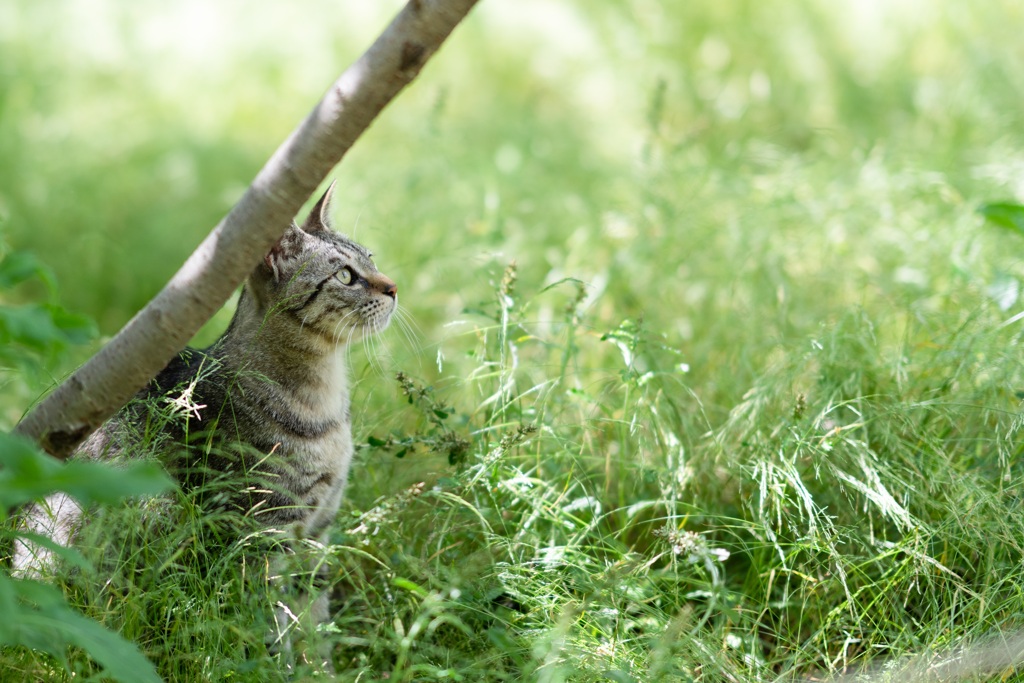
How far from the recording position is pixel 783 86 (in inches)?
191

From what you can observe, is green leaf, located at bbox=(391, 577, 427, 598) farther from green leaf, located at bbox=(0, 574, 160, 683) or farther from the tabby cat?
green leaf, located at bbox=(0, 574, 160, 683)

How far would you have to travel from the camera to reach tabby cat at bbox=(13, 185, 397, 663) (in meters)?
2.01

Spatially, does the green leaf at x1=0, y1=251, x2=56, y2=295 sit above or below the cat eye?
above

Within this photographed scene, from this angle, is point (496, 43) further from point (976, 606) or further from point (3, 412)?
point (976, 606)

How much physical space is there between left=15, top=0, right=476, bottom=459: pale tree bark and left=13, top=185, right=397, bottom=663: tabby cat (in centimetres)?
27

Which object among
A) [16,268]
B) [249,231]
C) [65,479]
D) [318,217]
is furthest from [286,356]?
[65,479]

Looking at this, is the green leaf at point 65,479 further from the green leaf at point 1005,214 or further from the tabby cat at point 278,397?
the green leaf at point 1005,214

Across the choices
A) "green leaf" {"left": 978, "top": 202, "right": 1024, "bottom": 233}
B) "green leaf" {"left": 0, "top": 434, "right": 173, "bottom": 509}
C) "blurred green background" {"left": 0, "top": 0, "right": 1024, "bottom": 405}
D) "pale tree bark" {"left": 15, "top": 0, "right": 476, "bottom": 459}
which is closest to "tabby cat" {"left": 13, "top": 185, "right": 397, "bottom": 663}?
"pale tree bark" {"left": 15, "top": 0, "right": 476, "bottom": 459}

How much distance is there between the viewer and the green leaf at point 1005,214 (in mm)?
1865

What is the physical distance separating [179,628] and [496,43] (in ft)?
13.8

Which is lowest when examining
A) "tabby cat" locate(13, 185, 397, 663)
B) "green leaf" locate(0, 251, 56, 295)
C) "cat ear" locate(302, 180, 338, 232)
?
"tabby cat" locate(13, 185, 397, 663)

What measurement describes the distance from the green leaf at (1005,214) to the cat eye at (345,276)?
1304 mm

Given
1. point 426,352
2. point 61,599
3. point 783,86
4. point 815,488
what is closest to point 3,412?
point 426,352

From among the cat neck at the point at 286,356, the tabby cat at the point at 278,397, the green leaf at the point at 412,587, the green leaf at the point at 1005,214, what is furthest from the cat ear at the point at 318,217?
the green leaf at the point at 1005,214
